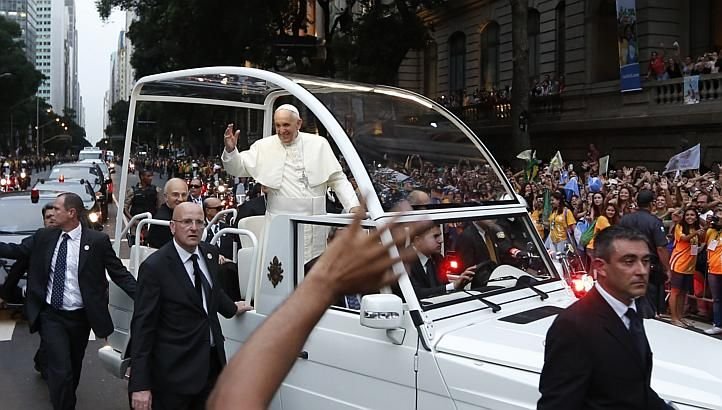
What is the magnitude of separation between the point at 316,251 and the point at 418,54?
123 feet

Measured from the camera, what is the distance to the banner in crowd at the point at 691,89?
68.4 ft

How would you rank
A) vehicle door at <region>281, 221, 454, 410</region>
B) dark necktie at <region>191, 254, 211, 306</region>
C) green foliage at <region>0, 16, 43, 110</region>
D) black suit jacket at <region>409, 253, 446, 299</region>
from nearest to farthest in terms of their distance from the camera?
vehicle door at <region>281, 221, 454, 410</region>, black suit jacket at <region>409, 253, 446, 299</region>, dark necktie at <region>191, 254, 211, 306</region>, green foliage at <region>0, 16, 43, 110</region>

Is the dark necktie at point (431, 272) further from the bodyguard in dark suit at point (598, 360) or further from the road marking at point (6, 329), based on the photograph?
the road marking at point (6, 329)

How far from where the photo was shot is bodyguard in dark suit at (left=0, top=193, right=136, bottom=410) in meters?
5.84

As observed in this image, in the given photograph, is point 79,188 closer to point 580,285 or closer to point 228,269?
point 228,269

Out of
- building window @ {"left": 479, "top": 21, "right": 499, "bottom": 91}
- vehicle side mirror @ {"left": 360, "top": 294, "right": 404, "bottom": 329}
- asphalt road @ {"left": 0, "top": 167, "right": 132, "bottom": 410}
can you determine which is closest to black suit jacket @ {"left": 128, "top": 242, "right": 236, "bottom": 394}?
vehicle side mirror @ {"left": 360, "top": 294, "right": 404, "bottom": 329}

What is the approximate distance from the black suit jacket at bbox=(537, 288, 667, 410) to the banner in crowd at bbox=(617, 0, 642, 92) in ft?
70.4

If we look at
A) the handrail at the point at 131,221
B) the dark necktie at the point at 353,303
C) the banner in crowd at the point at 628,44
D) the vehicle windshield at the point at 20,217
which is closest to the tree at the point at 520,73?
the banner in crowd at the point at 628,44

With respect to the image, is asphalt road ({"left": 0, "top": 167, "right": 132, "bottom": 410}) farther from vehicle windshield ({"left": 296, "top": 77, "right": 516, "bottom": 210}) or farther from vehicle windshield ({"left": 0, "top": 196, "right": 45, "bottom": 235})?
vehicle windshield ({"left": 296, "top": 77, "right": 516, "bottom": 210})

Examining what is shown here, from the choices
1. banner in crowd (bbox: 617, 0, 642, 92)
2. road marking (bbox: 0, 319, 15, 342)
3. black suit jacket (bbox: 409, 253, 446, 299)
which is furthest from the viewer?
banner in crowd (bbox: 617, 0, 642, 92)

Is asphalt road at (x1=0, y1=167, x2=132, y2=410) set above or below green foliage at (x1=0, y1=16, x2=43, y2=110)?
below

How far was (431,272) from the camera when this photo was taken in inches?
188

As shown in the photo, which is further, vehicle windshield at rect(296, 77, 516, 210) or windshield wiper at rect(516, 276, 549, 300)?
vehicle windshield at rect(296, 77, 516, 210)

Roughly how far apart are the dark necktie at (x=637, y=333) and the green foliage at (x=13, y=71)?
246 feet
